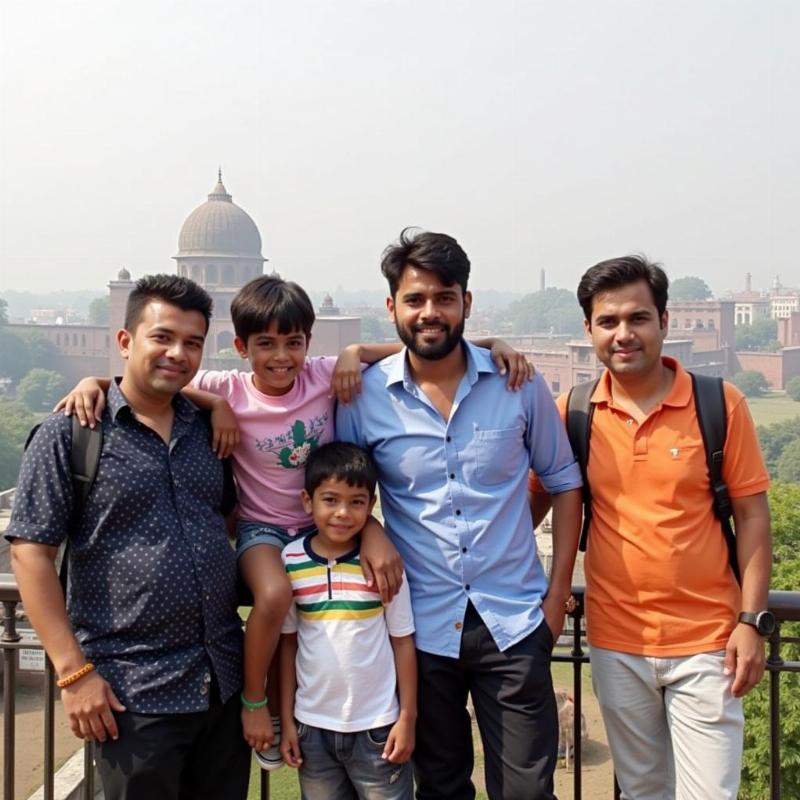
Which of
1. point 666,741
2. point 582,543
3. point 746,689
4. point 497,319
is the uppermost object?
point 497,319

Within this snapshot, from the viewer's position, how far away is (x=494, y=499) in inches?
63.4

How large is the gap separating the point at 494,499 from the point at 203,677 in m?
Result: 0.57

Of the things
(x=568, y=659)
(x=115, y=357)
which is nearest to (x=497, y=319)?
(x=115, y=357)

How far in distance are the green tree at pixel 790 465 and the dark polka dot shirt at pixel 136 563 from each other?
26.2 metres

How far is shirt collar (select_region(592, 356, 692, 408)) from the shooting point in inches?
66.4

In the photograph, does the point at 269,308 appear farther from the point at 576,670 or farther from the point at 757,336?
the point at 757,336

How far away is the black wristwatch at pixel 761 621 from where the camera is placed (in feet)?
5.19

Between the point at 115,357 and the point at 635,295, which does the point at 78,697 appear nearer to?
the point at 635,295

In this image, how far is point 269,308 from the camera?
1677mm

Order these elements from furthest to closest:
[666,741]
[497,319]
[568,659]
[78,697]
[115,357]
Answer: [497,319] → [115,357] → [568,659] → [666,741] → [78,697]

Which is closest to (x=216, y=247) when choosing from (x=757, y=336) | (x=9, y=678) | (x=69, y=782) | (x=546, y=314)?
(x=757, y=336)

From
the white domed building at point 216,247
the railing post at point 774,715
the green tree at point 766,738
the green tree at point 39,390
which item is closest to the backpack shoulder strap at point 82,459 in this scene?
the railing post at point 774,715

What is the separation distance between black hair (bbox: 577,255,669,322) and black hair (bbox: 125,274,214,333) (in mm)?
717

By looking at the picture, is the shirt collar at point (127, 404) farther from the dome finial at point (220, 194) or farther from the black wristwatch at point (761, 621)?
the dome finial at point (220, 194)
